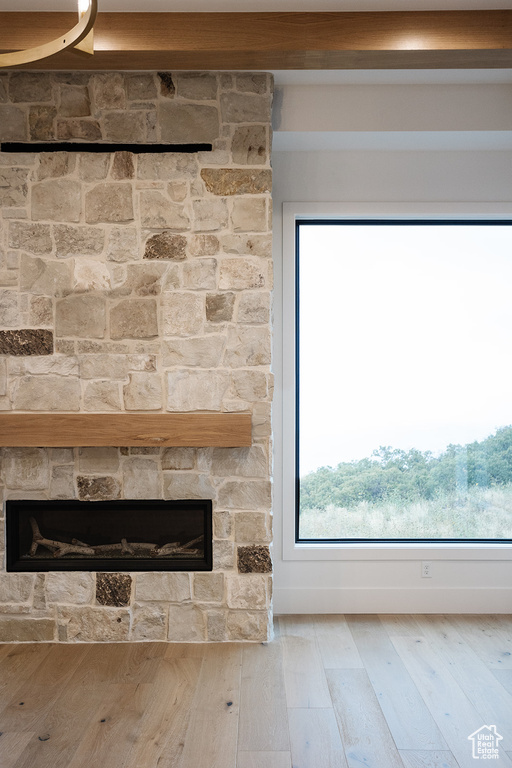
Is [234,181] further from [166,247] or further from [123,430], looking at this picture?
[123,430]

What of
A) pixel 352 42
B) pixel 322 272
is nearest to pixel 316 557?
pixel 322 272

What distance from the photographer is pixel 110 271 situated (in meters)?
3.29

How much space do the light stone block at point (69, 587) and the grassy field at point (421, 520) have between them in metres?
1.33

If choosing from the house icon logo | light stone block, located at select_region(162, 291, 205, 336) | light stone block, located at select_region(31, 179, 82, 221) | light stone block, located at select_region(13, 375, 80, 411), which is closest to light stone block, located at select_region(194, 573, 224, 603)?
light stone block, located at select_region(13, 375, 80, 411)

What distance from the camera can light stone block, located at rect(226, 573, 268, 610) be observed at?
10.8 ft

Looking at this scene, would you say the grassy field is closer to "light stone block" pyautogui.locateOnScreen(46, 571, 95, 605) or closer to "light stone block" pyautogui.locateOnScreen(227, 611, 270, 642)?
"light stone block" pyautogui.locateOnScreen(227, 611, 270, 642)

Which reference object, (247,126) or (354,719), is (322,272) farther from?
(354,719)

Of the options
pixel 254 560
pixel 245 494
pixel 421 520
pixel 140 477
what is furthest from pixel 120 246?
pixel 421 520

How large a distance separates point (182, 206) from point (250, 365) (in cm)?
91

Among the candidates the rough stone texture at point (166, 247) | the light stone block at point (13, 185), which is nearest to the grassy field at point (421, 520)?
the rough stone texture at point (166, 247)

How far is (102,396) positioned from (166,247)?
0.86 metres

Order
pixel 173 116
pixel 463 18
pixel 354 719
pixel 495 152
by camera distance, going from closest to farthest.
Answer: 1. pixel 354 719
2. pixel 463 18
3. pixel 173 116
4. pixel 495 152

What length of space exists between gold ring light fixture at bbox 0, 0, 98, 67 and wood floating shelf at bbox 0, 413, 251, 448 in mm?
1789

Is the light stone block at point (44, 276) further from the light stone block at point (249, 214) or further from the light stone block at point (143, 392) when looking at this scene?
the light stone block at point (249, 214)
